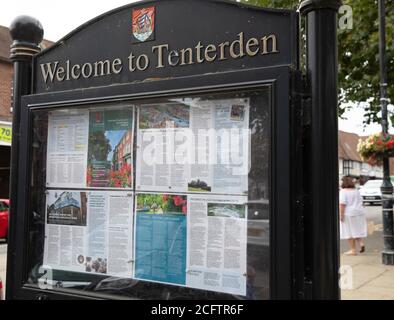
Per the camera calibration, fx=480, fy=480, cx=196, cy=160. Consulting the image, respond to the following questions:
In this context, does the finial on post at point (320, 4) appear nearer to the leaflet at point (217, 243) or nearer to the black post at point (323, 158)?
the black post at point (323, 158)

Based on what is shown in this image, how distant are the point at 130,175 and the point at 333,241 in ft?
3.61

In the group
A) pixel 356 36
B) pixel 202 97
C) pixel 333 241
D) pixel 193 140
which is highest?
pixel 356 36

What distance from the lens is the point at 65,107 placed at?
2.71 metres

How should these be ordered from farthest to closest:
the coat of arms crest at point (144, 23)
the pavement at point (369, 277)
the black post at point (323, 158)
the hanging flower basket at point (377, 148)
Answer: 1. the hanging flower basket at point (377, 148)
2. the pavement at point (369, 277)
3. the coat of arms crest at point (144, 23)
4. the black post at point (323, 158)

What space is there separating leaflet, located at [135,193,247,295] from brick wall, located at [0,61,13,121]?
65.7 ft

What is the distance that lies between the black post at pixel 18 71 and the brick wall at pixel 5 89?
752 inches

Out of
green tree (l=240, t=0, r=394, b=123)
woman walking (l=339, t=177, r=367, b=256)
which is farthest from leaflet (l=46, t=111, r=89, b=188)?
green tree (l=240, t=0, r=394, b=123)

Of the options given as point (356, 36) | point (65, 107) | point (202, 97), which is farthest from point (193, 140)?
point (356, 36)

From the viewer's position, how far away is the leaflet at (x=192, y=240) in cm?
226

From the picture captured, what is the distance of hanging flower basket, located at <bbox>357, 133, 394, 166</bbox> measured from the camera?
10.5 metres

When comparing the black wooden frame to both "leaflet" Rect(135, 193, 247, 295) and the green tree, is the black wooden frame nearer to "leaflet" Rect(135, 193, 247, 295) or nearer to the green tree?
"leaflet" Rect(135, 193, 247, 295)

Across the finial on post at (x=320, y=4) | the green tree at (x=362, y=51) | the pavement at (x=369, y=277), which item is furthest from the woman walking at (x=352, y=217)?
the finial on post at (x=320, y=4)

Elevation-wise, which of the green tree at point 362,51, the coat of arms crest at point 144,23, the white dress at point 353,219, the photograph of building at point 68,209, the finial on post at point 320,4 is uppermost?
the green tree at point 362,51
